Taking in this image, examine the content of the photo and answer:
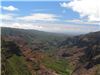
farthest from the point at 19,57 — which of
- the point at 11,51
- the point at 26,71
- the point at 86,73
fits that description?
the point at 86,73

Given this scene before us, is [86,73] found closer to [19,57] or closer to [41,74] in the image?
[41,74]

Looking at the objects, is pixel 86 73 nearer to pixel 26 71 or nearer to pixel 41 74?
pixel 41 74

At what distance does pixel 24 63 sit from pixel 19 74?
21505 millimetres

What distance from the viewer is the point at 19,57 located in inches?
7756

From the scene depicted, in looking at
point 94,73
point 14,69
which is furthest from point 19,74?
point 94,73

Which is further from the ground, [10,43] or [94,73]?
[10,43]

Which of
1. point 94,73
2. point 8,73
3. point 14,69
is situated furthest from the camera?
point 94,73

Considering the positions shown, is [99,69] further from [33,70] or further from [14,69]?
[14,69]

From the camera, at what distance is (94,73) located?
616 ft

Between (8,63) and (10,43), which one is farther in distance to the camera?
(10,43)

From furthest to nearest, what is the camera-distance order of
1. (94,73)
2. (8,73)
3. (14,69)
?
1. (94,73)
2. (14,69)
3. (8,73)

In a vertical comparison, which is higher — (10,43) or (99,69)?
(10,43)

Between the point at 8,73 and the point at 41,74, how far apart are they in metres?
38.1

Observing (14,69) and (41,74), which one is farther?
(41,74)
